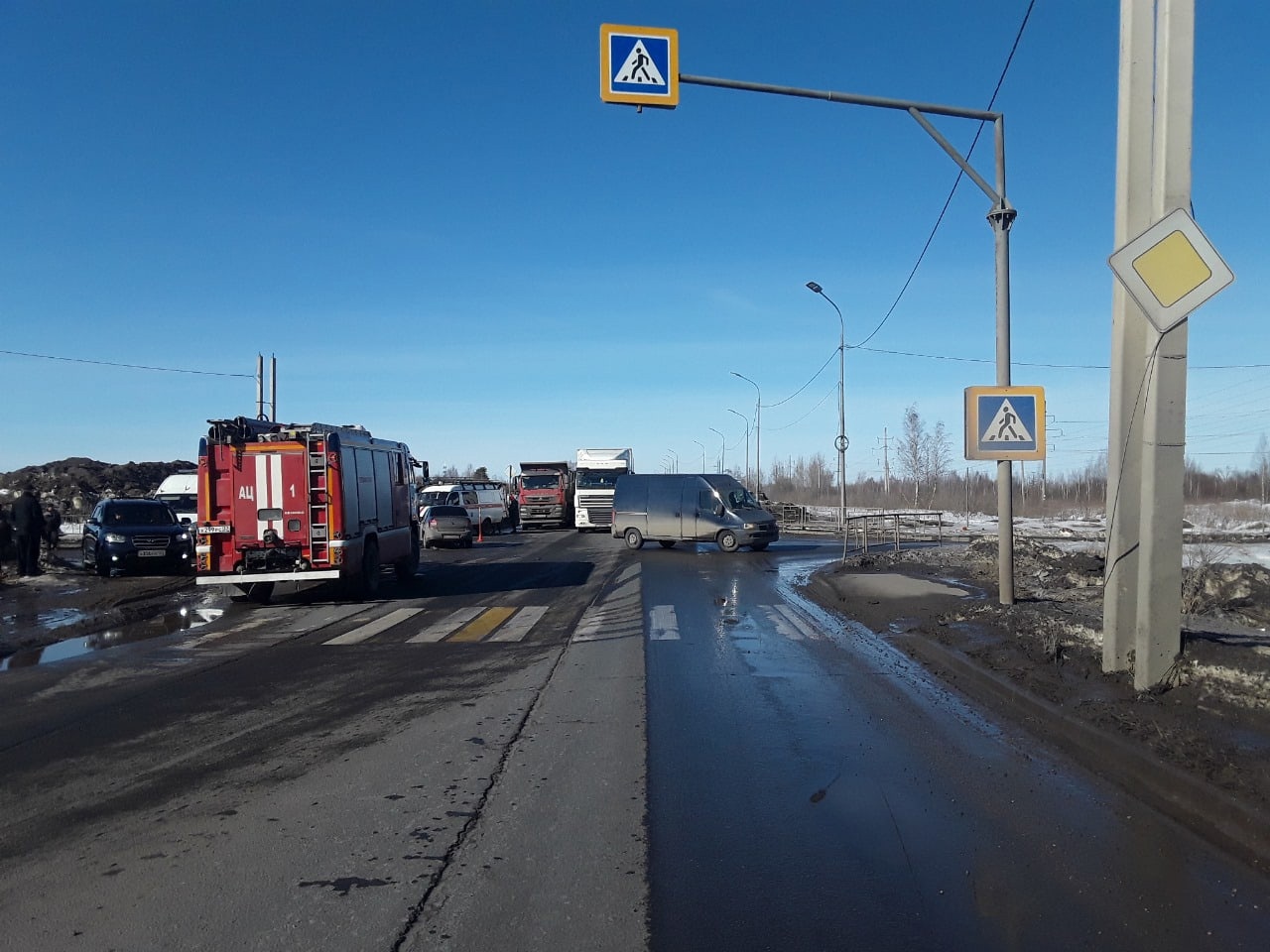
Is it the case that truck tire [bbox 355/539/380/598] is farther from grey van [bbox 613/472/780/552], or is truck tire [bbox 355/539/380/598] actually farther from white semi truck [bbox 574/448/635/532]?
white semi truck [bbox 574/448/635/532]

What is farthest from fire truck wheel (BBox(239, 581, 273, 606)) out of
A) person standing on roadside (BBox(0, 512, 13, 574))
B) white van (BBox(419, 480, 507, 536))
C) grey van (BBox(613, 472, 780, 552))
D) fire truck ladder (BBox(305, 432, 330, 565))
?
white van (BBox(419, 480, 507, 536))

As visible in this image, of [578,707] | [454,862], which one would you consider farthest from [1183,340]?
[454,862]

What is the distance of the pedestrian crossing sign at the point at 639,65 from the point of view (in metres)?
9.16

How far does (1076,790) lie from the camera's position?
19.0 ft

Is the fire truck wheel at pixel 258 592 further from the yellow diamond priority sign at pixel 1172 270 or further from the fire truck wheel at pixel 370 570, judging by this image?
the yellow diamond priority sign at pixel 1172 270

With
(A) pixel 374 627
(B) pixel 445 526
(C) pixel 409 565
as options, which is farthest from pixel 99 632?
(B) pixel 445 526

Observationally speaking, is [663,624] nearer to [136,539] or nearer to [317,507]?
[317,507]

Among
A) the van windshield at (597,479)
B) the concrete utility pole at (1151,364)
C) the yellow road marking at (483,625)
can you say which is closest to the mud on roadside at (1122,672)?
the concrete utility pole at (1151,364)

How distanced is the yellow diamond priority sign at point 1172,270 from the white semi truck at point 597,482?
34623 millimetres

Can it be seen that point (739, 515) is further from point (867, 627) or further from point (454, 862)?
point (454, 862)

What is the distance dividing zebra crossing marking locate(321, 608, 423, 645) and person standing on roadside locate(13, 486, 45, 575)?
29.2 ft

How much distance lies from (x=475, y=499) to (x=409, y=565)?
2135cm

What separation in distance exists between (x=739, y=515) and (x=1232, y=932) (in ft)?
80.1

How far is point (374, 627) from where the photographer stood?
13.9 m
